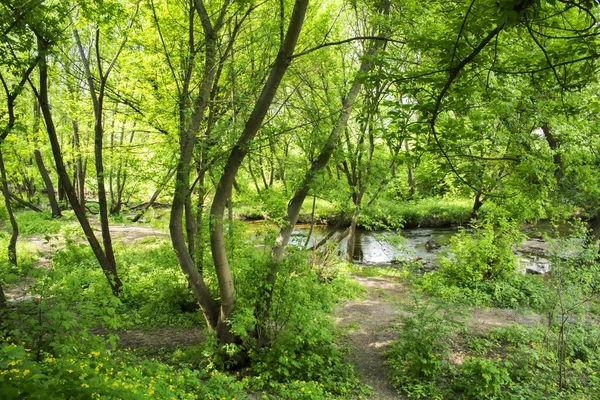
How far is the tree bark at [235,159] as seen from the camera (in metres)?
4.08

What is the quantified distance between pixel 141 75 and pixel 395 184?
258 inches

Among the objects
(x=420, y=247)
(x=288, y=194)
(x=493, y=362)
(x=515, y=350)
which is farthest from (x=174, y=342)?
(x=420, y=247)

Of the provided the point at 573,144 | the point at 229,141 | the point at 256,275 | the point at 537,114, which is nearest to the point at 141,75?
the point at 229,141

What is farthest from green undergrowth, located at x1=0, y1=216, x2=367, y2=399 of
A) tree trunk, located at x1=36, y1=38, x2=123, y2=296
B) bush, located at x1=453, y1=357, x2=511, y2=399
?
bush, located at x1=453, y1=357, x2=511, y2=399

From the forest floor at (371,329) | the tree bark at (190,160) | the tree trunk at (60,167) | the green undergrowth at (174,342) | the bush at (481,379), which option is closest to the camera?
the green undergrowth at (174,342)

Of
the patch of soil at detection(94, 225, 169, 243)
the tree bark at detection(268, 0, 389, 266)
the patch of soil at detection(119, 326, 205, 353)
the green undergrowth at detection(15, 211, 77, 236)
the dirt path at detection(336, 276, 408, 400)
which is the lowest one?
the dirt path at detection(336, 276, 408, 400)

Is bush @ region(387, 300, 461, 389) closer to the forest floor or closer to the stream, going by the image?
the forest floor

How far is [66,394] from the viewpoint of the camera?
2.58 meters

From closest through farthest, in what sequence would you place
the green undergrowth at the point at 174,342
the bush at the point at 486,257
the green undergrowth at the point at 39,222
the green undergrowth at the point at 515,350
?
the green undergrowth at the point at 174,342, the green undergrowth at the point at 515,350, the bush at the point at 486,257, the green undergrowth at the point at 39,222

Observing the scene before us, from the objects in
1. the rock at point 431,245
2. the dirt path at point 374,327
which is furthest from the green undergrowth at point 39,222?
the rock at point 431,245

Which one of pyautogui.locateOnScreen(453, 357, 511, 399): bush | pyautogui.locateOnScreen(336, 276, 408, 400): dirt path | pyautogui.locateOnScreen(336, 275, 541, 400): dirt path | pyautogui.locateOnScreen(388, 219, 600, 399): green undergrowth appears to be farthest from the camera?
pyautogui.locateOnScreen(336, 275, 541, 400): dirt path

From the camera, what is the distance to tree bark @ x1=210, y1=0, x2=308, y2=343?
4082mm

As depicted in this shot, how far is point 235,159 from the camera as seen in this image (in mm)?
4941

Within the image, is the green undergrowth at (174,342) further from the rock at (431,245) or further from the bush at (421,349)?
the rock at (431,245)
